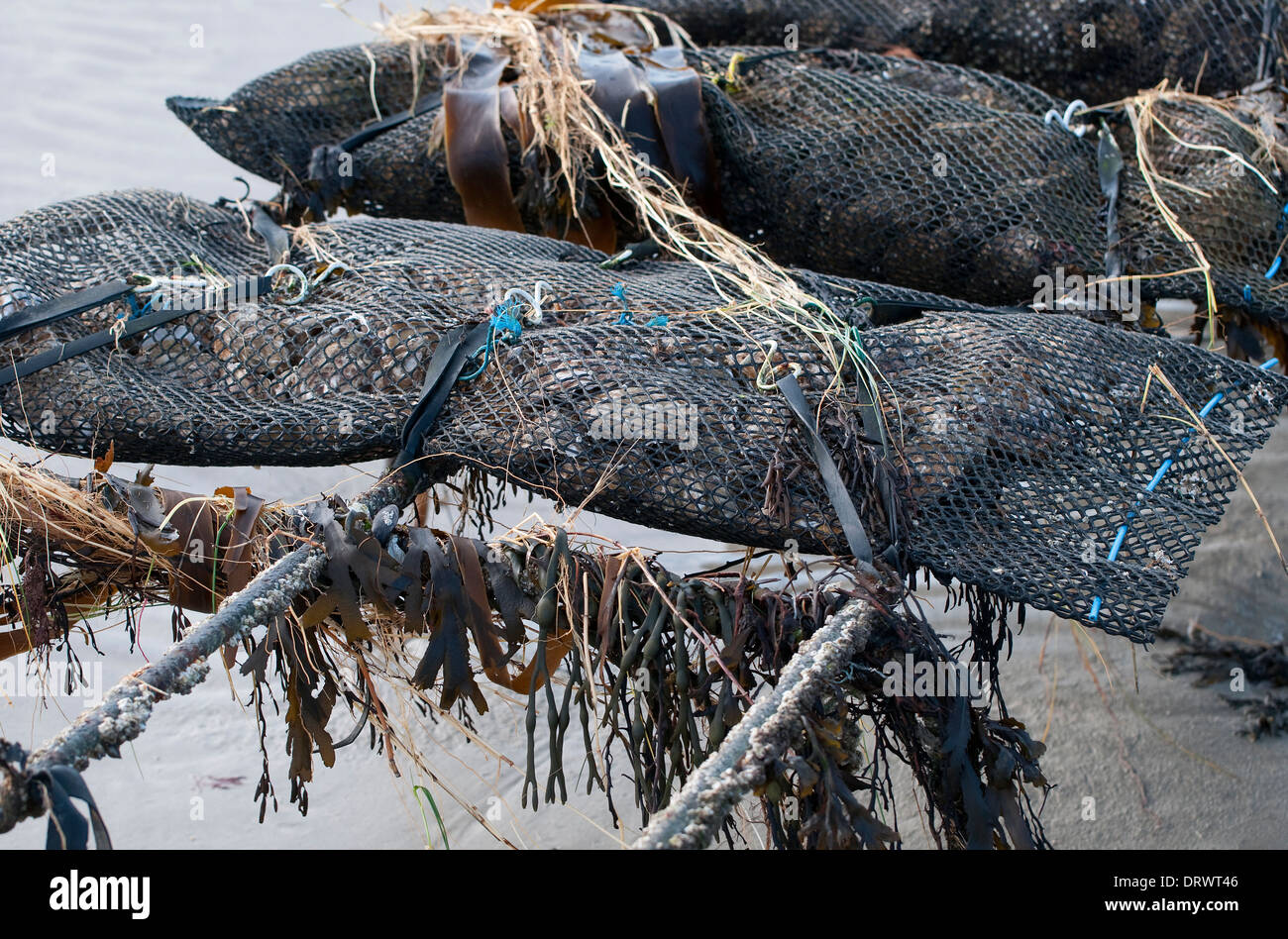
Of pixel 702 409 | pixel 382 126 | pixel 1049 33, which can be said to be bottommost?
pixel 702 409

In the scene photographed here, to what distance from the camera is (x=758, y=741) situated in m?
1.72

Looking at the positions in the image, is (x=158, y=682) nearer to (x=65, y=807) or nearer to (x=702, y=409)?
(x=65, y=807)

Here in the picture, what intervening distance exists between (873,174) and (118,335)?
2.17 m

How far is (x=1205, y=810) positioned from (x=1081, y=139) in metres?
2.21

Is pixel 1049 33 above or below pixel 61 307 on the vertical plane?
above

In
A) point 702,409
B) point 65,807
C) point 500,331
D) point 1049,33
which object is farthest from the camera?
point 1049,33

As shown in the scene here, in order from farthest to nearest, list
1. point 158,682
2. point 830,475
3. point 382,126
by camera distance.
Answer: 1. point 382,126
2. point 830,475
3. point 158,682

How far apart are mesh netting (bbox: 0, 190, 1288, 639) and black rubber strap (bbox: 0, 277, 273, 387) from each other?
0.11ft

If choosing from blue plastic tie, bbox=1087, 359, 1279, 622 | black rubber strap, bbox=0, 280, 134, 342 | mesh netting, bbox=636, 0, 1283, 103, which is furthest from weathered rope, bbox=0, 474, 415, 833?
mesh netting, bbox=636, 0, 1283, 103

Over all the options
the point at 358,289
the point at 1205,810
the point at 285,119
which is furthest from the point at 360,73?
the point at 1205,810

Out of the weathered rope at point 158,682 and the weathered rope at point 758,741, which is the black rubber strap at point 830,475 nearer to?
the weathered rope at point 758,741

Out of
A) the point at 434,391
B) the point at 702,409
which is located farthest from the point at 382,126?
the point at 702,409
